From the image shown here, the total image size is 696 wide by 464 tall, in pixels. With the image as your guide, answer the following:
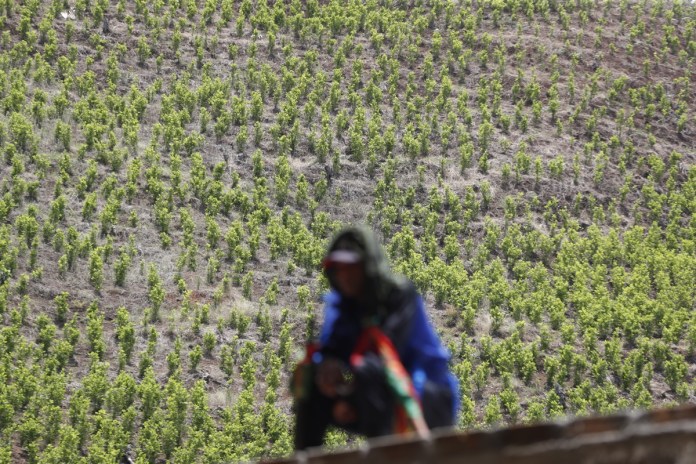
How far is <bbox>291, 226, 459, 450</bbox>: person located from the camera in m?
3.38

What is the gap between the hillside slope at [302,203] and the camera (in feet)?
50.3

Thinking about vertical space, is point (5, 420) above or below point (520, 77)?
below

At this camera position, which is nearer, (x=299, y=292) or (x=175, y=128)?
(x=299, y=292)

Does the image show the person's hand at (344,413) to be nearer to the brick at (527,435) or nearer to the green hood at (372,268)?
the green hood at (372,268)

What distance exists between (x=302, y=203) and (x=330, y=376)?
16.1 meters

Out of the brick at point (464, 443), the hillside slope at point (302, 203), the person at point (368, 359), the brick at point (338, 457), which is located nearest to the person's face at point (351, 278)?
the person at point (368, 359)

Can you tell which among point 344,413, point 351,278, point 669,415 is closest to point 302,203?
point 351,278

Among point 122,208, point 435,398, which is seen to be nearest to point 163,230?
point 122,208

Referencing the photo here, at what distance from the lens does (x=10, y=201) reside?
1777 cm

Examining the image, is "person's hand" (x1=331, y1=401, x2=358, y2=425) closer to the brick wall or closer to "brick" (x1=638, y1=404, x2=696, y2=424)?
the brick wall

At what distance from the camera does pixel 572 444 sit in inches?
115

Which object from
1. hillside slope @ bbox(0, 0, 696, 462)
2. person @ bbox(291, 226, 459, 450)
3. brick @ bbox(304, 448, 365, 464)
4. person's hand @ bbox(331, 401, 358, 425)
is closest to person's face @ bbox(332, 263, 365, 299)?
person @ bbox(291, 226, 459, 450)

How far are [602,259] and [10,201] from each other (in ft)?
31.2

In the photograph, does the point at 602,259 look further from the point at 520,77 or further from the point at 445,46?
the point at 445,46
